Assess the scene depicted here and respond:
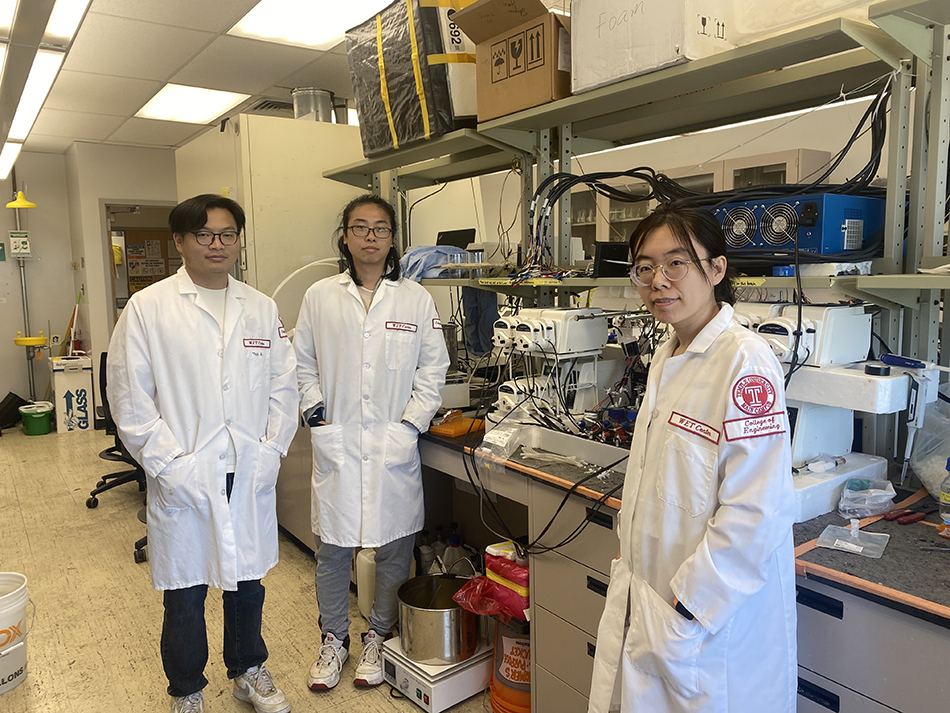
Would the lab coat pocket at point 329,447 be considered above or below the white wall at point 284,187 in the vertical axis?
below

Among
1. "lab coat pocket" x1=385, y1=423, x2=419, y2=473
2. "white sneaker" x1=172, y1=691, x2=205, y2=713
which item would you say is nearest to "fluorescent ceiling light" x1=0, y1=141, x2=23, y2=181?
"lab coat pocket" x1=385, y1=423, x2=419, y2=473

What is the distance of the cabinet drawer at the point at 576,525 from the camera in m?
1.61

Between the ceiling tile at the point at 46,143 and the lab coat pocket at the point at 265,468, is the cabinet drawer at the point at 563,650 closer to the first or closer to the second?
the lab coat pocket at the point at 265,468

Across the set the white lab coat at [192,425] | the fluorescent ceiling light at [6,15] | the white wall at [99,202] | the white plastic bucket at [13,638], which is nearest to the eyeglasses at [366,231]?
the white lab coat at [192,425]

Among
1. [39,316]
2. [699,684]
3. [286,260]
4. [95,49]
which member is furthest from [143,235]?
[699,684]

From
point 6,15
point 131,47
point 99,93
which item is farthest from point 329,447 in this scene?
point 99,93

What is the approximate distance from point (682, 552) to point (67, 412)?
19.7 feet

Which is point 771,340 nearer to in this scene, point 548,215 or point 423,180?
point 548,215

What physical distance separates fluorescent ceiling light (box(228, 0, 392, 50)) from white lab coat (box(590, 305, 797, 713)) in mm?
2705

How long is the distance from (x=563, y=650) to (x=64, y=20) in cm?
259

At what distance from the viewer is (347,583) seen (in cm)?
221

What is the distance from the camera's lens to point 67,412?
5828 mm

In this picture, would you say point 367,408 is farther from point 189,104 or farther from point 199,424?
point 189,104

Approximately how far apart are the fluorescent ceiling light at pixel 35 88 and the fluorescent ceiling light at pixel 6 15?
17 cm
